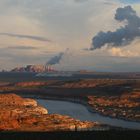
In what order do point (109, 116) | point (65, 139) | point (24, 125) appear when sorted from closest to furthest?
1. point (65, 139)
2. point (24, 125)
3. point (109, 116)

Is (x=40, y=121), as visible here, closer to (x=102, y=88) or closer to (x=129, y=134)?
(x=129, y=134)

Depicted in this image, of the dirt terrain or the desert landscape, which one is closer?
the desert landscape

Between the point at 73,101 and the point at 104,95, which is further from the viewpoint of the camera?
the point at 104,95

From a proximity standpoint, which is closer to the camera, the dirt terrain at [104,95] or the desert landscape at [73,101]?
the desert landscape at [73,101]

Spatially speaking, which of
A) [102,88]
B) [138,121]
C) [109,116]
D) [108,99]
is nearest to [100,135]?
[138,121]

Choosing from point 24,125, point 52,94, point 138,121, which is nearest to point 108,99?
point 52,94

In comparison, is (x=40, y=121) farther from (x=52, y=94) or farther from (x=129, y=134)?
(x=52, y=94)

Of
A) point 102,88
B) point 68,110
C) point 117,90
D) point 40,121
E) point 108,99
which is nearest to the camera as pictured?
point 40,121

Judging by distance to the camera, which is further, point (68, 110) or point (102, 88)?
point (102, 88)

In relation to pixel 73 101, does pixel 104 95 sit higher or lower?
higher
